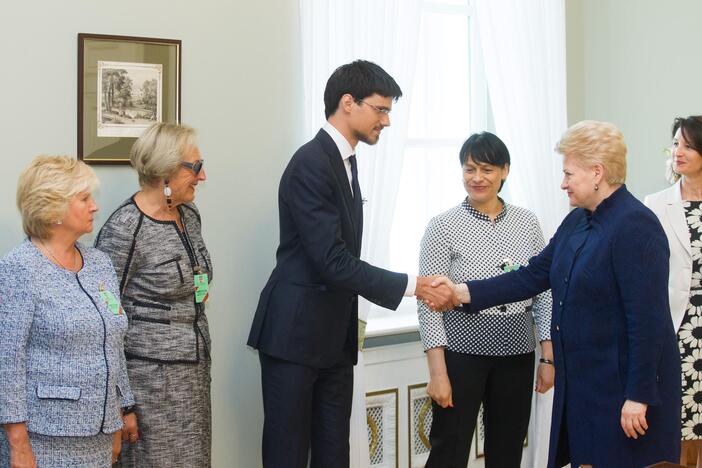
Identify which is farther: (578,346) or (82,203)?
(578,346)

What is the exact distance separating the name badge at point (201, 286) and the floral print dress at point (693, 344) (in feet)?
6.70

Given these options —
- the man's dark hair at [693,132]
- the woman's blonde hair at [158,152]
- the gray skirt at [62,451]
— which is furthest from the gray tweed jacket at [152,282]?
the man's dark hair at [693,132]

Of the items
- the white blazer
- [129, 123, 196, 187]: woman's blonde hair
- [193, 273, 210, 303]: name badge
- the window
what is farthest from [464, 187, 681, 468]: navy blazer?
the window

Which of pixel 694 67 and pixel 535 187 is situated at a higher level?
pixel 694 67

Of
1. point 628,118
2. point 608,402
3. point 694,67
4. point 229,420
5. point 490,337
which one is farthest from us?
point 628,118

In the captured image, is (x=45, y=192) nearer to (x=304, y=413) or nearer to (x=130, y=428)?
(x=130, y=428)

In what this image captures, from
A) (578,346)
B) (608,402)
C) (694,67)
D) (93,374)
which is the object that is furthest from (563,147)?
(694,67)

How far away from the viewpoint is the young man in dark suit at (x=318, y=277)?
9.02ft

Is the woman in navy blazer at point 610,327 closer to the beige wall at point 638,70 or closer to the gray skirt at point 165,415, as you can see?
the gray skirt at point 165,415

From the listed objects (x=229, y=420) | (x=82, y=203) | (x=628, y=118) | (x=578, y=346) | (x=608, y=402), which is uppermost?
(x=628, y=118)

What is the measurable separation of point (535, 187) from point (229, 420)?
6.37 feet

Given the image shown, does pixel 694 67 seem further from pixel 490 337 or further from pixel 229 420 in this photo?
pixel 229 420

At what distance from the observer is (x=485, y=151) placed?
320 centimetres

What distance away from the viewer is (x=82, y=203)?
2.35 metres
